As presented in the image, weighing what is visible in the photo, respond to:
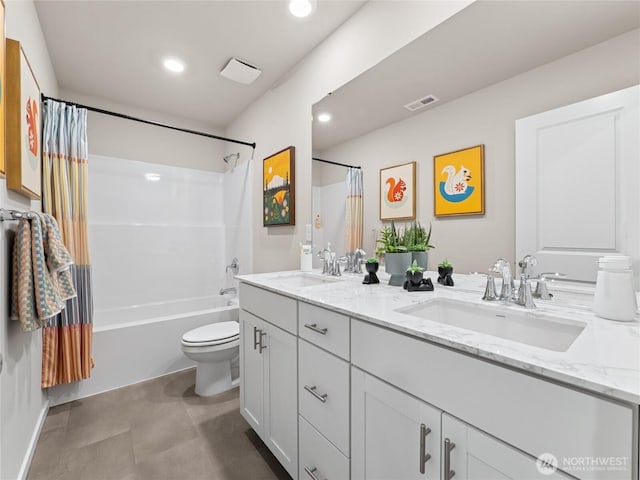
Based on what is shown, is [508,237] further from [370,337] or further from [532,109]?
[370,337]

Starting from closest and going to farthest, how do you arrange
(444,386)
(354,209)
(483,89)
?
(444,386) → (483,89) → (354,209)

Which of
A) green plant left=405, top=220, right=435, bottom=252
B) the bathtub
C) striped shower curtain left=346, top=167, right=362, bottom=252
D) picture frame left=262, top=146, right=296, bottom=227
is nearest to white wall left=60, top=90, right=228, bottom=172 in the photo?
picture frame left=262, top=146, right=296, bottom=227

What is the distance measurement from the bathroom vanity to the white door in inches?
7.6

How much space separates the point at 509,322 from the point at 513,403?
419mm

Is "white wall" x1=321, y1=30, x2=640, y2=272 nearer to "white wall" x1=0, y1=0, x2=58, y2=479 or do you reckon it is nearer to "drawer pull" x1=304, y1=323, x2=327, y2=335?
"drawer pull" x1=304, y1=323, x2=327, y2=335

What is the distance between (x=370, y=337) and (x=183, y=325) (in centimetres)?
207

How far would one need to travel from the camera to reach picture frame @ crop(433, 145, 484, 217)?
3.85 feet

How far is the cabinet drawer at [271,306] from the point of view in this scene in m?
1.23

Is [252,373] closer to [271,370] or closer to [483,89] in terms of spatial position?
[271,370]

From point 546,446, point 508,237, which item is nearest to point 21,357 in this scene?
point 546,446

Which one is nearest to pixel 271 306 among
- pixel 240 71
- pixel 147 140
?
pixel 240 71

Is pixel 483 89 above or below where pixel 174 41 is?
below

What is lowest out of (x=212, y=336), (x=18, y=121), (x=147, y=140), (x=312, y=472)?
(x=312, y=472)

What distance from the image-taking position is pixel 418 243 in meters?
1.38
